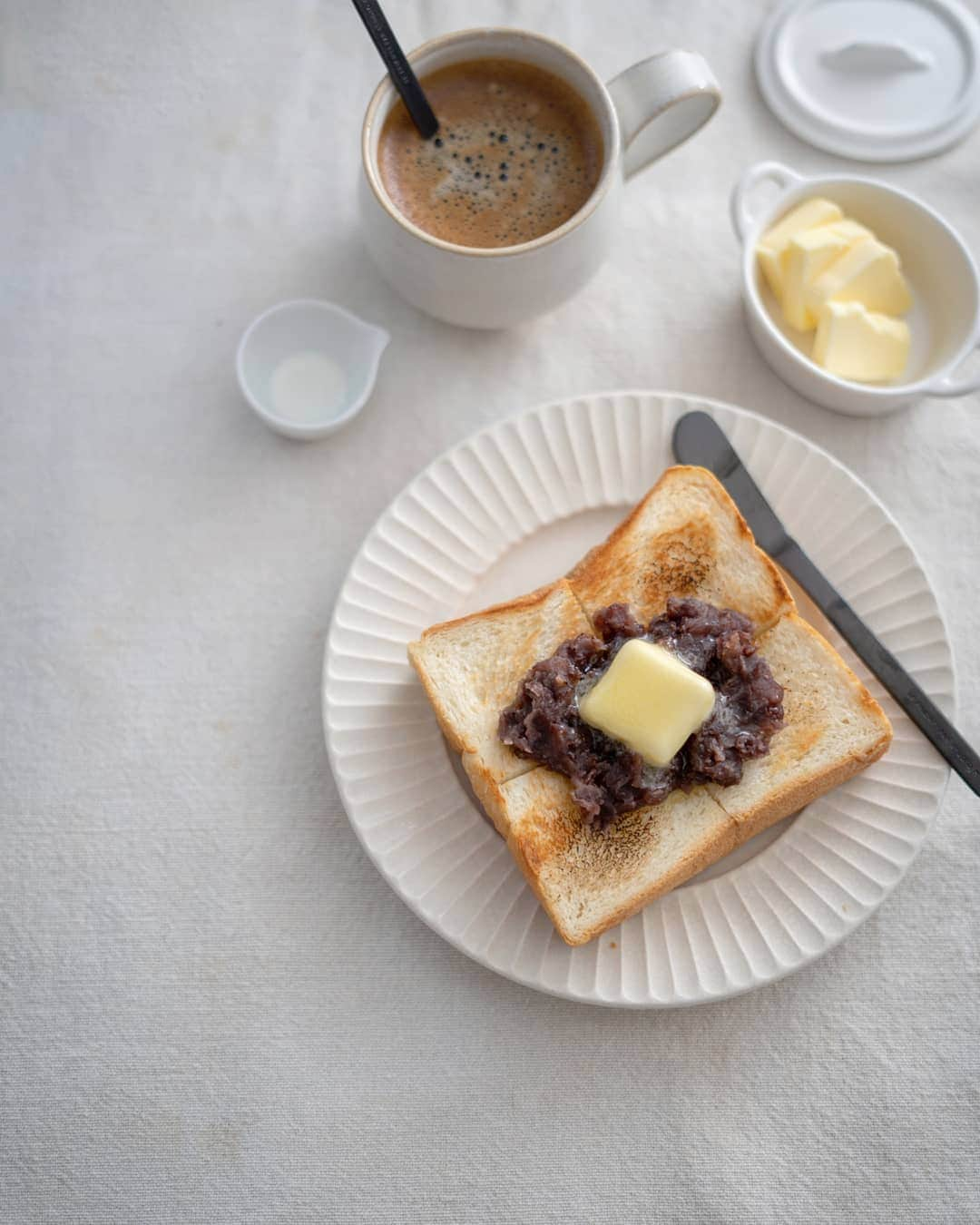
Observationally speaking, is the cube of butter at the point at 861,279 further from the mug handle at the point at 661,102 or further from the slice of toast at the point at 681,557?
the slice of toast at the point at 681,557

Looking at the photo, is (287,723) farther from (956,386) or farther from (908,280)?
(908,280)

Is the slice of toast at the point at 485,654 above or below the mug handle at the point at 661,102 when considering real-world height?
below

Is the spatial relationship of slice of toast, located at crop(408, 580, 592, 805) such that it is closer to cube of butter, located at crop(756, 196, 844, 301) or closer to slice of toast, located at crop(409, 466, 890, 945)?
slice of toast, located at crop(409, 466, 890, 945)

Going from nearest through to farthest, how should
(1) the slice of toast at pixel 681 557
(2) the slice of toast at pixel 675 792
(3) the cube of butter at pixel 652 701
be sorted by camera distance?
(3) the cube of butter at pixel 652 701, (2) the slice of toast at pixel 675 792, (1) the slice of toast at pixel 681 557

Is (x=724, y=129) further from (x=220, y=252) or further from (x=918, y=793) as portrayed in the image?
(x=918, y=793)

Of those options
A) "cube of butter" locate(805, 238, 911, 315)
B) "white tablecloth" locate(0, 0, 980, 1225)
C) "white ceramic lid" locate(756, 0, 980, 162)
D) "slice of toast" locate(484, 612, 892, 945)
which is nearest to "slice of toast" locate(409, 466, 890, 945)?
"slice of toast" locate(484, 612, 892, 945)

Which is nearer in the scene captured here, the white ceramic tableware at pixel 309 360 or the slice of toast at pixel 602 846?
the slice of toast at pixel 602 846

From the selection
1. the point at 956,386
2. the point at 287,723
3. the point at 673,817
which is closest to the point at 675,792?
the point at 673,817

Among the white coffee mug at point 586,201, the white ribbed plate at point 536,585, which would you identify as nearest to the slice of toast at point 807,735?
the white ribbed plate at point 536,585
